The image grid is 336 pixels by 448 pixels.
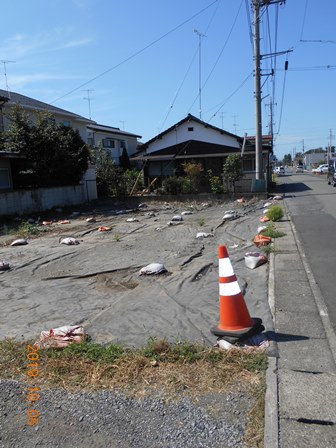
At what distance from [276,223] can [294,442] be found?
35.1ft

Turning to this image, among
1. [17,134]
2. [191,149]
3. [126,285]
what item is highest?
[17,134]

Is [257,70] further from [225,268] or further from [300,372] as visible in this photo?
[300,372]

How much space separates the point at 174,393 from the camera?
312 cm

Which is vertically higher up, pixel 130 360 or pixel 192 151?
pixel 192 151

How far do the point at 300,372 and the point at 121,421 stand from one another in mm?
1540

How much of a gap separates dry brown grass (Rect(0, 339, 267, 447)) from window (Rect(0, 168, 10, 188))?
1695 cm

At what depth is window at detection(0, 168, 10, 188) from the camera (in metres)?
19.3

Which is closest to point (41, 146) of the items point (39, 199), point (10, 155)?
point (10, 155)

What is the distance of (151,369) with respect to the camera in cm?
347

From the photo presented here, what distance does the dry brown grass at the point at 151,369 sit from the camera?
A: 3.17 metres

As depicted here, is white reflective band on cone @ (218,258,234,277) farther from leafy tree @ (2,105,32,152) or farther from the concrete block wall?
leafy tree @ (2,105,32,152)

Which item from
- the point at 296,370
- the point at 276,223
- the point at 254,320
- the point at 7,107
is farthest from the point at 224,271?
the point at 7,107

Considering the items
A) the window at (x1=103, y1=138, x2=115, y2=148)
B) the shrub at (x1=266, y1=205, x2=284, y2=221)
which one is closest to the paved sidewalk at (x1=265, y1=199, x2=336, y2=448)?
the shrub at (x1=266, y1=205, x2=284, y2=221)

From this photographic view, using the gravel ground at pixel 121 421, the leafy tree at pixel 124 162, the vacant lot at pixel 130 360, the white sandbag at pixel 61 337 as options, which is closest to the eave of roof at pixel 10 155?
the vacant lot at pixel 130 360
